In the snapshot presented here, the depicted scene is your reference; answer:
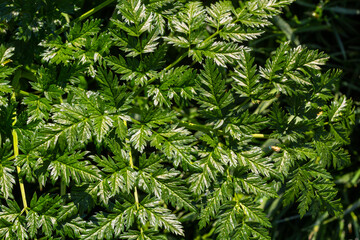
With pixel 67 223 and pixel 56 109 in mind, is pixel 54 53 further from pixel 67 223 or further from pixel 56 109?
pixel 67 223

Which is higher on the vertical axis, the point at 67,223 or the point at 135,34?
the point at 135,34

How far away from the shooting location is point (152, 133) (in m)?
1.62

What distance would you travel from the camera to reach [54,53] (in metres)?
1.62

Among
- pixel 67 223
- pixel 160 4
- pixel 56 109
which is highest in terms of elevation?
pixel 160 4

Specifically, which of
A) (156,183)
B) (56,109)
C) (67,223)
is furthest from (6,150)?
(156,183)

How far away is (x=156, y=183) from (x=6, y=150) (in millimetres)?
608

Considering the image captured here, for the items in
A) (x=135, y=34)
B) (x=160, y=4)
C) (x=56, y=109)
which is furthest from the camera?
(x=160, y=4)

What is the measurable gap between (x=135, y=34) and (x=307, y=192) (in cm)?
99

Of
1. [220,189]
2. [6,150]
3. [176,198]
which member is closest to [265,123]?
[220,189]

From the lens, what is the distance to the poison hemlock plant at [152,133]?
1.50m

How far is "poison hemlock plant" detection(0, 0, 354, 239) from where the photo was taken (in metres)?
1.50

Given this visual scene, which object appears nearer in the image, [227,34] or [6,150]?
[6,150]

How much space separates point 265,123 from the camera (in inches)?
66.2

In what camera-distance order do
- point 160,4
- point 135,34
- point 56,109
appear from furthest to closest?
point 160,4 < point 135,34 < point 56,109
